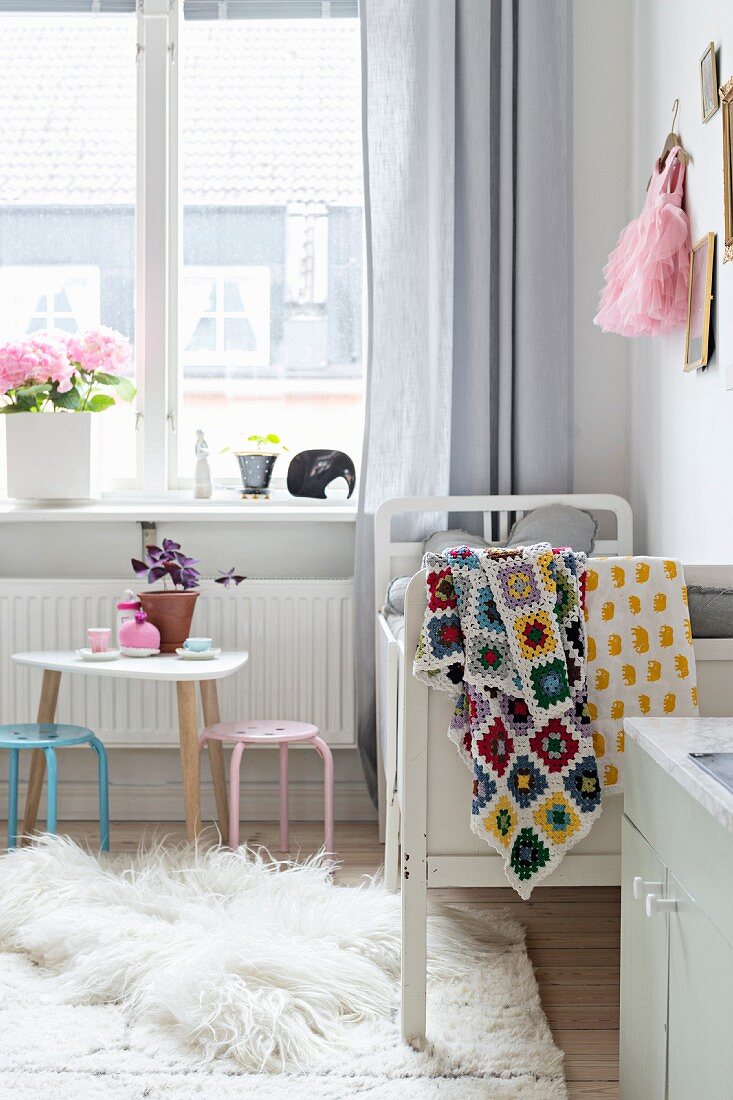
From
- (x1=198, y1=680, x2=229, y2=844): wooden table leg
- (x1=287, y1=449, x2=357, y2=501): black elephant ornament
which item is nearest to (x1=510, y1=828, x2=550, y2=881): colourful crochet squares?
(x1=198, y1=680, x2=229, y2=844): wooden table leg

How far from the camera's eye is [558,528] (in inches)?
101

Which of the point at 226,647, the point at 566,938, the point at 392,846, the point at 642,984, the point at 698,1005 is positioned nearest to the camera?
the point at 698,1005

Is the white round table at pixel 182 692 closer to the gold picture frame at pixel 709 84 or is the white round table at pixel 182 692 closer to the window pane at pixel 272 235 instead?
the window pane at pixel 272 235

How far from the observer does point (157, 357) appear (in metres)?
3.00

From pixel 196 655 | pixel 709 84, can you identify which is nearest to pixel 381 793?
pixel 196 655

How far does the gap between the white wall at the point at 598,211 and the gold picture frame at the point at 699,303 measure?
600 millimetres

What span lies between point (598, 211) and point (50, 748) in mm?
1928

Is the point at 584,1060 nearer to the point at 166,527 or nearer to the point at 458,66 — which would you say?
the point at 166,527

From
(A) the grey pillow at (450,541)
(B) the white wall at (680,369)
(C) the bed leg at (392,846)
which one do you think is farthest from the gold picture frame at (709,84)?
(C) the bed leg at (392,846)

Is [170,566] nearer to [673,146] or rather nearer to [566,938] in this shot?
[566,938]

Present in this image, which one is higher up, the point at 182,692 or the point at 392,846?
the point at 182,692

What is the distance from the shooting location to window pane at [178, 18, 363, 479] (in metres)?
3.01

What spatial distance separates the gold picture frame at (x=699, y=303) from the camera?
213 centimetres

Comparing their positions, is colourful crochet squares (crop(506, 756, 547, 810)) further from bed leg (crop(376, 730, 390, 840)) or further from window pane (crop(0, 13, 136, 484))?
window pane (crop(0, 13, 136, 484))
